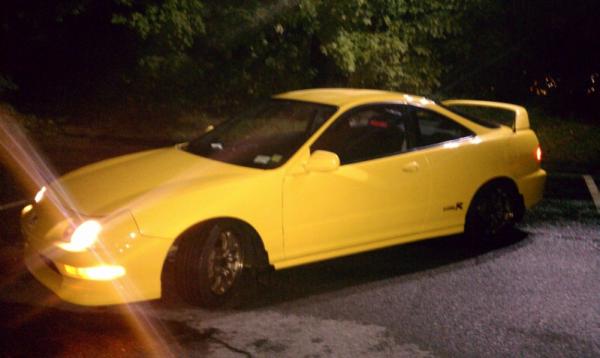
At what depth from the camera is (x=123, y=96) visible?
55.1 feet

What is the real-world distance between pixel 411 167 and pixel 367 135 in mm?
438

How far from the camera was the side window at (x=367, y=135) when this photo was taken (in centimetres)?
566

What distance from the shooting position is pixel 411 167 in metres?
5.88

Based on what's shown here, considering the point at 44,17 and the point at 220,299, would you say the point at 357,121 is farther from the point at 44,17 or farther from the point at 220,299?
the point at 44,17

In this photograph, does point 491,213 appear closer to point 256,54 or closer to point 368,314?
point 368,314

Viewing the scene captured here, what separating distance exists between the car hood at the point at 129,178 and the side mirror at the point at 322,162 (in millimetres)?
410

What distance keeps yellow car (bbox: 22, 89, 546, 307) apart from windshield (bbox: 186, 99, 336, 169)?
2cm

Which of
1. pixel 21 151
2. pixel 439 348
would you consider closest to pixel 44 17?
pixel 21 151

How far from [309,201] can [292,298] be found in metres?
0.70

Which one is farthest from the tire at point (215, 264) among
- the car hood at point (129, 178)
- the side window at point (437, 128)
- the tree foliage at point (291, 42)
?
the tree foliage at point (291, 42)

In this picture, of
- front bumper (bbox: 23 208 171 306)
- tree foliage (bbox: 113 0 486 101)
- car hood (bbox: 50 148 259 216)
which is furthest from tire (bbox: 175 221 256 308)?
tree foliage (bbox: 113 0 486 101)

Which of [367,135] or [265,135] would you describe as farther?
[265,135]

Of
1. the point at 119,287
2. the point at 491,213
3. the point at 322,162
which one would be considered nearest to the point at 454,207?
the point at 491,213

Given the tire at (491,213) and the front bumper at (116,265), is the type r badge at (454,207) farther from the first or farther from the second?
the front bumper at (116,265)
